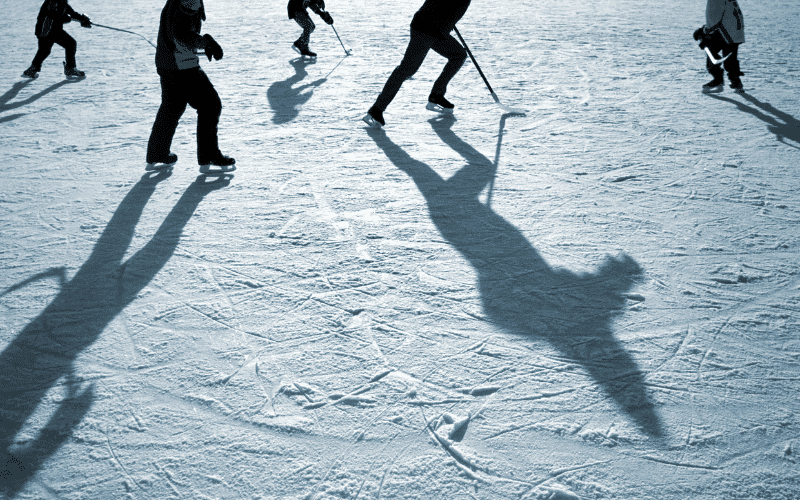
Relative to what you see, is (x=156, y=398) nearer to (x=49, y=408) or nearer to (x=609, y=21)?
(x=49, y=408)

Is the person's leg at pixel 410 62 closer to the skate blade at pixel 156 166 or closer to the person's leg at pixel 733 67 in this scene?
the skate blade at pixel 156 166

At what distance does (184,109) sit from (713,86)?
16.1ft

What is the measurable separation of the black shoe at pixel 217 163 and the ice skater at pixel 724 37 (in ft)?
Answer: 15.1

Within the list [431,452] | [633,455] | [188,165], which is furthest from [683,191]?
[188,165]

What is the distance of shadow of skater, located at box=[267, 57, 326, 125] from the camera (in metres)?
5.52

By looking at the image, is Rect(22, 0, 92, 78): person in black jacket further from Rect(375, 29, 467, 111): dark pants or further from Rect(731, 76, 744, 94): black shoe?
Rect(731, 76, 744, 94): black shoe

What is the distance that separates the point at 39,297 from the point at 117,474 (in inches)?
52.3

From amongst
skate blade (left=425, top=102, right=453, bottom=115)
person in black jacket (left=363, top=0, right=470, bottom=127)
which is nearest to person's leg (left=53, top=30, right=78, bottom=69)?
person in black jacket (left=363, top=0, right=470, bottom=127)

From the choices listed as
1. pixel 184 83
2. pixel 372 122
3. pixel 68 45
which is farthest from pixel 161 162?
pixel 68 45

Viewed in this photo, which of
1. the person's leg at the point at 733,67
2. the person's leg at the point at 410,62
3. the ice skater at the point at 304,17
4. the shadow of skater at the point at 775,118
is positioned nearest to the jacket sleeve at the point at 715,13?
the person's leg at the point at 733,67

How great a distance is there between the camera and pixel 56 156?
461cm

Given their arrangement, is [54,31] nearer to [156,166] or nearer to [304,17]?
[304,17]

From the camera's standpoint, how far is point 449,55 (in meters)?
5.14

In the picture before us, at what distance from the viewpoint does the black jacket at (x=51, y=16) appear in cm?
668
